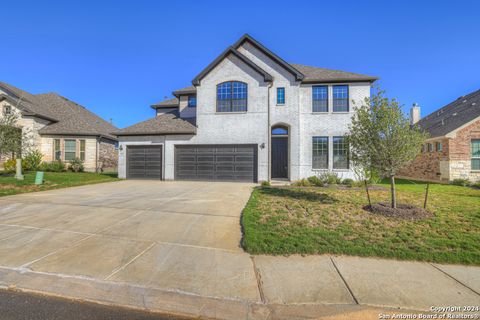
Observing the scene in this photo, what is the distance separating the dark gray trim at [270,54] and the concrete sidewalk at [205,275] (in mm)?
12403

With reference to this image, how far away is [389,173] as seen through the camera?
6.59 metres

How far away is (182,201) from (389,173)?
283 inches

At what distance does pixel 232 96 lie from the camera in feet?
48.8

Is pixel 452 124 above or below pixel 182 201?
above

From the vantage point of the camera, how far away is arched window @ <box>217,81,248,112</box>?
14.8m

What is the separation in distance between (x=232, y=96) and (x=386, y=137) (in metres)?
10.4

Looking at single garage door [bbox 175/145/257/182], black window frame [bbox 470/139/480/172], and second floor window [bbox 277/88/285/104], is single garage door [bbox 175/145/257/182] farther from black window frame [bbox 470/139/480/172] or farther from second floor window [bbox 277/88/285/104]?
black window frame [bbox 470/139/480/172]

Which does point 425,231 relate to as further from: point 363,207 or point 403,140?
point 403,140

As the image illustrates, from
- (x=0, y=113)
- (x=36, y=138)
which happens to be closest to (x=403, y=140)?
(x=36, y=138)

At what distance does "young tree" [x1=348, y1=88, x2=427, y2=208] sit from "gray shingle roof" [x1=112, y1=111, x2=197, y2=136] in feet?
35.7

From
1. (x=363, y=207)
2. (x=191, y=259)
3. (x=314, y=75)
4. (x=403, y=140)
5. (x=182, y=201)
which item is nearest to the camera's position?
(x=191, y=259)

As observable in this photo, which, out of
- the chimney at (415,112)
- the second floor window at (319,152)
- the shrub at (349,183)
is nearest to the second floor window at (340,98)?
the second floor window at (319,152)

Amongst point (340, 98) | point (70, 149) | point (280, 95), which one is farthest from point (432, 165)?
point (70, 149)

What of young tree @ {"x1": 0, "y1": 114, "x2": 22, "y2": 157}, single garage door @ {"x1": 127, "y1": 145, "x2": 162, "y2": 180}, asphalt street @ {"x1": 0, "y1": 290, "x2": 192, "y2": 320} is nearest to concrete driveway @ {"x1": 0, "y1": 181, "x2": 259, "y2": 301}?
asphalt street @ {"x1": 0, "y1": 290, "x2": 192, "y2": 320}
